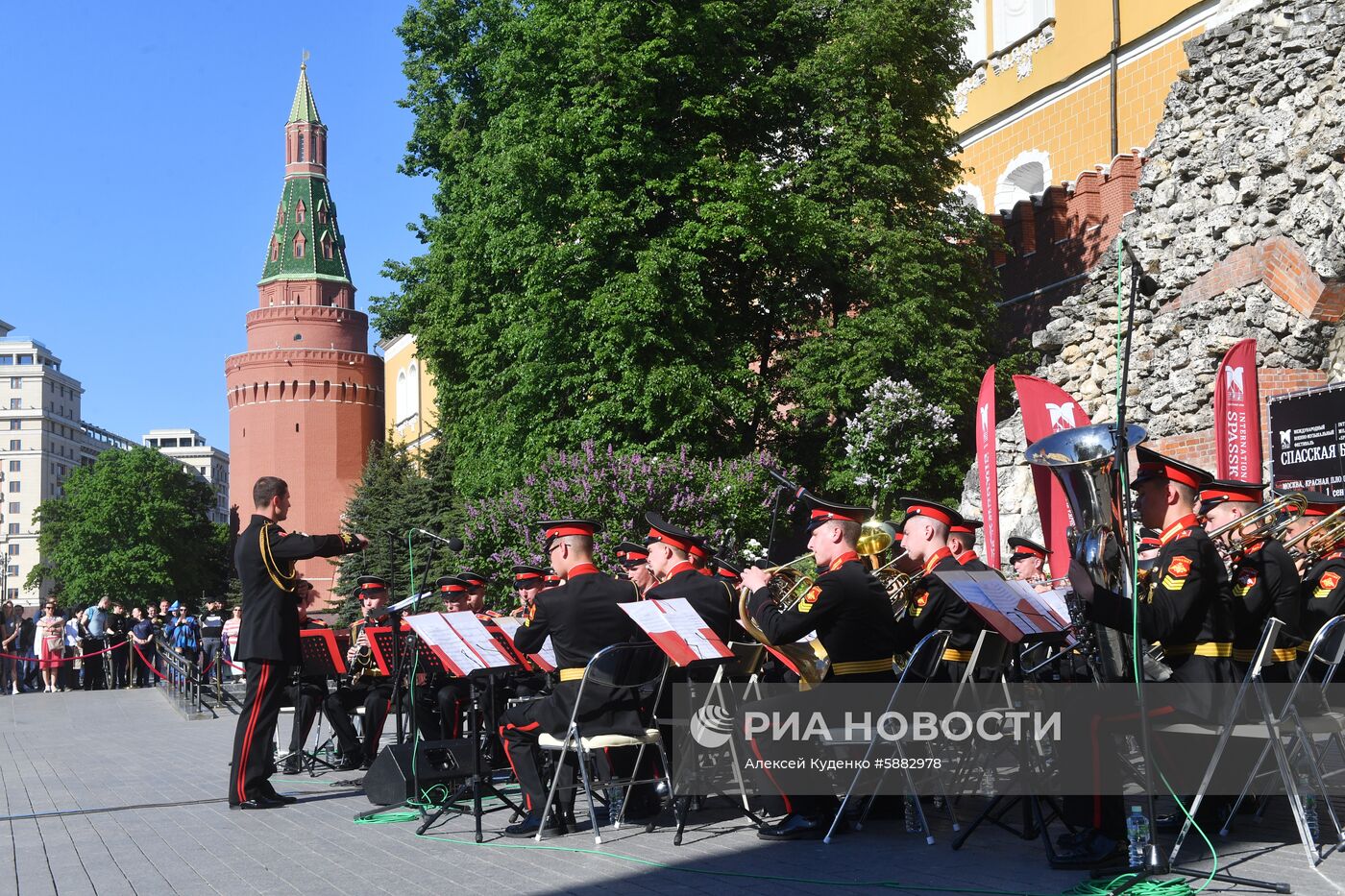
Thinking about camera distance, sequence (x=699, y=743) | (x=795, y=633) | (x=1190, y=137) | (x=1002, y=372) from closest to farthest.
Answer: (x=795, y=633) < (x=699, y=743) < (x=1190, y=137) < (x=1002, y=372)

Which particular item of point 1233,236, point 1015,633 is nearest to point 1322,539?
point 1015,633

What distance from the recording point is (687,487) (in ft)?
69.6

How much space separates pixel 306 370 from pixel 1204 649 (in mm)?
73476

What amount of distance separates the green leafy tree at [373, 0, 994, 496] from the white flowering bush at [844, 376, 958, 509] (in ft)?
2.06

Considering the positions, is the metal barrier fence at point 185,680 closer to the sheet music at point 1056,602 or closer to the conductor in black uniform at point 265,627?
the conductor in black uniform at point 265,627

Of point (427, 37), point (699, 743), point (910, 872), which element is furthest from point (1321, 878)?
point (427, 37)

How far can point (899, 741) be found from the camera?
729cm

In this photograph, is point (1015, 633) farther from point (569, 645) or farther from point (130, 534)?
point (130, 534)

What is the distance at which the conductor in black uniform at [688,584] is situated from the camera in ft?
27.4

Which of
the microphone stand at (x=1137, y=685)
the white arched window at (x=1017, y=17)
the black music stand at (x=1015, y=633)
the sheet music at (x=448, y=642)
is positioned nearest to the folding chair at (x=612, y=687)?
the sheet music at (x=448, y=642)

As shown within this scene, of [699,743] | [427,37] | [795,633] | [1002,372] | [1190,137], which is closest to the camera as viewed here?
[795,633]

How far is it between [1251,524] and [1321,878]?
2.20 meters

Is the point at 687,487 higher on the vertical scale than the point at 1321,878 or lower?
higher

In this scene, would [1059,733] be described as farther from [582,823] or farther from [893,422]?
[893,422]
